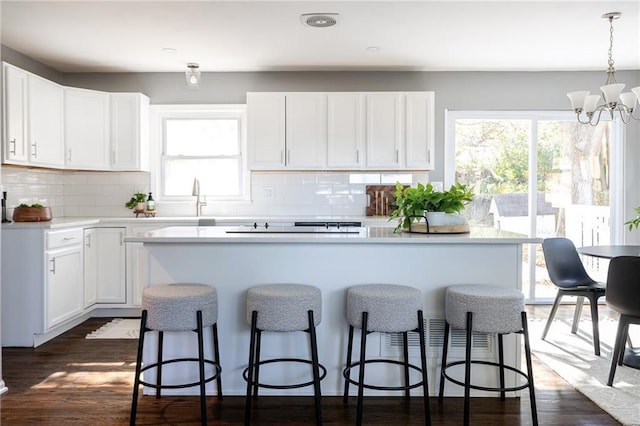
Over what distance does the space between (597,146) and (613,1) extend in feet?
7.46

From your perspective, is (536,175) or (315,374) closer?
(315,374)

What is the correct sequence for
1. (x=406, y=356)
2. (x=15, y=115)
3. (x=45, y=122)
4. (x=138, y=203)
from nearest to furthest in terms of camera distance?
(x=406, y=356)
(x=15, y=115)
(x=45, y=122)
(x=138, y=203)

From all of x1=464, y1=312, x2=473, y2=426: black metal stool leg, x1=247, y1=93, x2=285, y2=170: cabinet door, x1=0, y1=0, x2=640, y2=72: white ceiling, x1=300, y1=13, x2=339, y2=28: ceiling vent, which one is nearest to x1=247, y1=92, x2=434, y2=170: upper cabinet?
x1=247, y1=93, x2=285, y2=170: cabinet door

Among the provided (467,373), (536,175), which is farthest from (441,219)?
(536,175)

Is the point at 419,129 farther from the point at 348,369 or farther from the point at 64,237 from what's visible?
the point at 64,237

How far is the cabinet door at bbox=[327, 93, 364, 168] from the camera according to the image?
4.87 m

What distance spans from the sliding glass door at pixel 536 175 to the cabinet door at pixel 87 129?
11.6ft

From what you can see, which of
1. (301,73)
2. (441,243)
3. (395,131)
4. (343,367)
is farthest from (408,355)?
(301,73)

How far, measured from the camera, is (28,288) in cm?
379

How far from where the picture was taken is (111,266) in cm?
464

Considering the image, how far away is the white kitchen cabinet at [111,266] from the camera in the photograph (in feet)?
15.2

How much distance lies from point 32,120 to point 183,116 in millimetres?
1500

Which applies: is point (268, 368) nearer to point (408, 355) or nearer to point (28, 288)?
point (408, 355)

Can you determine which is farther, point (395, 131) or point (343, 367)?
point (395, 131)
